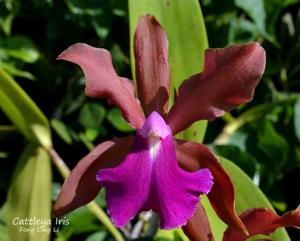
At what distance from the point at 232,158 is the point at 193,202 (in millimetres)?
486

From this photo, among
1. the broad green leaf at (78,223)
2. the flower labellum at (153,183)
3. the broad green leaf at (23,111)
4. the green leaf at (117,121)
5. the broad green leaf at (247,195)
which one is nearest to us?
the flower labellum at (153,183)

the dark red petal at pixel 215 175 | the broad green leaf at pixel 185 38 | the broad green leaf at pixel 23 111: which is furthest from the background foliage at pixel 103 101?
the dark red petal at pixel 215 175

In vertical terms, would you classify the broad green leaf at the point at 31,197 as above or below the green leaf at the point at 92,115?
below

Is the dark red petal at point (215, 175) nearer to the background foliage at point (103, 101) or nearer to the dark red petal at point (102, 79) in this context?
the dark red petal at point (102, 79)

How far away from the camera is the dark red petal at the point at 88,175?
84 cm

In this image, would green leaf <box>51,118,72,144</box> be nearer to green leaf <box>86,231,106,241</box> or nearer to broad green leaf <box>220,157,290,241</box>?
green leaf <box>86,231,106,241</box>

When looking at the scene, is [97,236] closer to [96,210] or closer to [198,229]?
[96,210]

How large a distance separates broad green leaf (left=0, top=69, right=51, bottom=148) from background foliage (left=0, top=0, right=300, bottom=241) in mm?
104

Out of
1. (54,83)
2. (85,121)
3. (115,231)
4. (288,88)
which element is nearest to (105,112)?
(85,121)

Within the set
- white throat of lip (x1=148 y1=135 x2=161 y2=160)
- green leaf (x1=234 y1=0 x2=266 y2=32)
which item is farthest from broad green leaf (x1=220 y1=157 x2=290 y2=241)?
green leaf (x1=234 y1=0 x2=266 y2=32)

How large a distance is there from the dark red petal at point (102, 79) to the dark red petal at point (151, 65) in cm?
3

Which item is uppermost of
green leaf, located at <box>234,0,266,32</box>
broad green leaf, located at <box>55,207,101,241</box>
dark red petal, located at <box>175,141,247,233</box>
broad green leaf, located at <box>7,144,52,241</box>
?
green leaf, located at <box>234,0,266,32</box>

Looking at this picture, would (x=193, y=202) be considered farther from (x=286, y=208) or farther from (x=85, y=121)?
(x=286, y=208)

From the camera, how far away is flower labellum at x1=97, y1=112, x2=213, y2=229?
77cm
